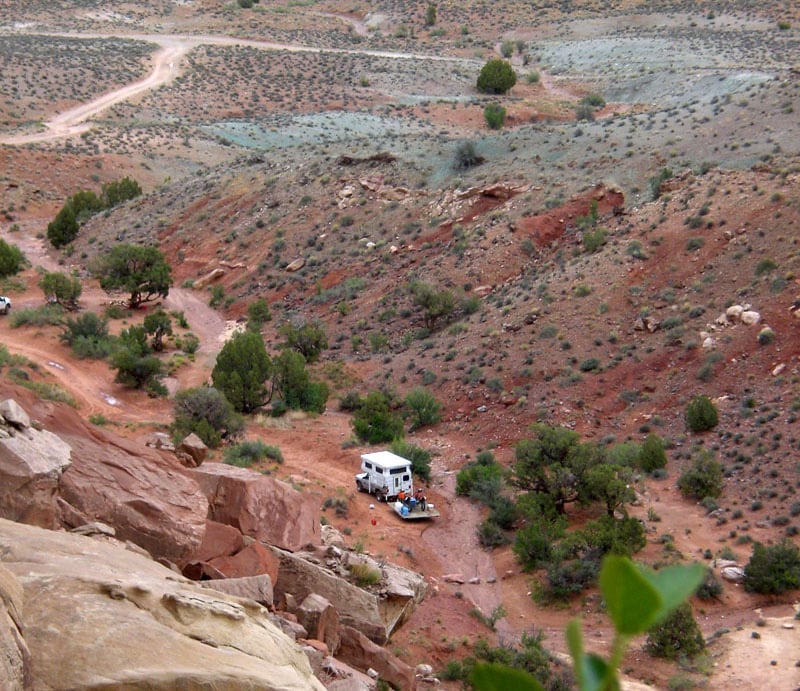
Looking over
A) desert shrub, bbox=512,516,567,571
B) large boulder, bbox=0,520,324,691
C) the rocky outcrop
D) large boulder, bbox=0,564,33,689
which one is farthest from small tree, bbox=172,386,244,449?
large boulder, bbox=0,564,33,689

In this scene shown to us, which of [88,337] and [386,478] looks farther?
[88,337]

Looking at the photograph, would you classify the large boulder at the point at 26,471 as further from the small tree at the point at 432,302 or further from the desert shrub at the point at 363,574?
the small tree at the point at 432,302

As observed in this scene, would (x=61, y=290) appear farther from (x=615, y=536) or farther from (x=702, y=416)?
(x=615, y=536)

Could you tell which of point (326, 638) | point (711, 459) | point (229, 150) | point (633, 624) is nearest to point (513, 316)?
point (711, 459)

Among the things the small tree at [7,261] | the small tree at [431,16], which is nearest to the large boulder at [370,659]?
the small tree at [7,261]

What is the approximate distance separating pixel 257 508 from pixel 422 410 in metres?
14.3

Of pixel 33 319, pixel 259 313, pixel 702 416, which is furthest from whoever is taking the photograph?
pixel 259 313

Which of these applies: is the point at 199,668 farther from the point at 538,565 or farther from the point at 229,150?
the point at 229,150

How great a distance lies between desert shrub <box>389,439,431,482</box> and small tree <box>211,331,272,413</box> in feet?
21.6

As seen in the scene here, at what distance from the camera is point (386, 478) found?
21.8m

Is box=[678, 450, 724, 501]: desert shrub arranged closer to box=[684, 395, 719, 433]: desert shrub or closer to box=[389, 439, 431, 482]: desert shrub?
box=[684, 395, 719, 433]: desert shrub

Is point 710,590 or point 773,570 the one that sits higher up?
point 773,570

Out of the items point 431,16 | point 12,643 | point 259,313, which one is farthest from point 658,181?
point 431,16

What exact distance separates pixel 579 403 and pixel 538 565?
9.16 meters
